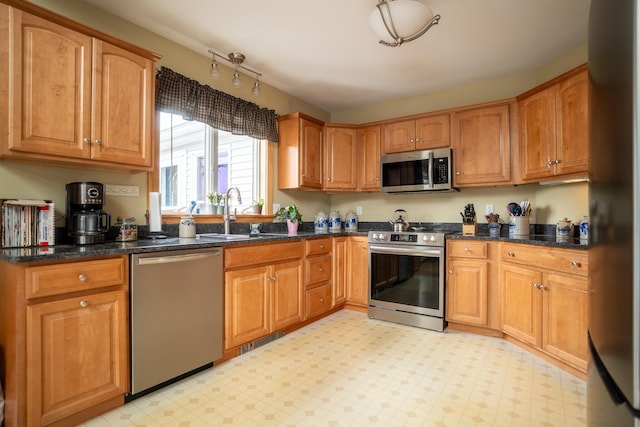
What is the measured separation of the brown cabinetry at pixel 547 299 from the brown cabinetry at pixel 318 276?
160cm

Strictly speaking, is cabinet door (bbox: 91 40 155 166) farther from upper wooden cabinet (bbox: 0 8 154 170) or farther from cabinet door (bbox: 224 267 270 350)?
cabinet door (bbox: 224 267 270 350)

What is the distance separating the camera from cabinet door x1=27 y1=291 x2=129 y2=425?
56.9 inches

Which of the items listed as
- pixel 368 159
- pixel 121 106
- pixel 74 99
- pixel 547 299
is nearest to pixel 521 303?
pixel 547 299

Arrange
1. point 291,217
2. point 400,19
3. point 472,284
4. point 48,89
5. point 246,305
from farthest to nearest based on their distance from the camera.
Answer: point 291,217, point 472,284, point 246,305, point 400,19, point 48,89

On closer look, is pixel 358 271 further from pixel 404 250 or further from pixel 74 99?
pixel 74 99

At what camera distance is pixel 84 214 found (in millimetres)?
1868

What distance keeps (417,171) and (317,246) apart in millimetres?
1358

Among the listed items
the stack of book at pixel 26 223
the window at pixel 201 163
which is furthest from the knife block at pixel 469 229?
the stack of book at pixel 26 223

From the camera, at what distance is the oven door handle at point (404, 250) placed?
301 cm

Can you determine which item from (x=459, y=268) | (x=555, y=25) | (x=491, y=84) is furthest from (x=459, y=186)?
(x=555, y=25)

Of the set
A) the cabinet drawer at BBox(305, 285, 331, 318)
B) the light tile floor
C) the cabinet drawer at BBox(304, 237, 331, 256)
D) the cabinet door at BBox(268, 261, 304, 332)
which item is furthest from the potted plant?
the light tile floor

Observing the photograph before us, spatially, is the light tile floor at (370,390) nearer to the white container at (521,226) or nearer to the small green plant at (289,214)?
the white container at (521,226)

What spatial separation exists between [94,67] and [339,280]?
2746mm

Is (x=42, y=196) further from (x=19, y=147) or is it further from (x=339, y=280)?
(x=339, y=280)
